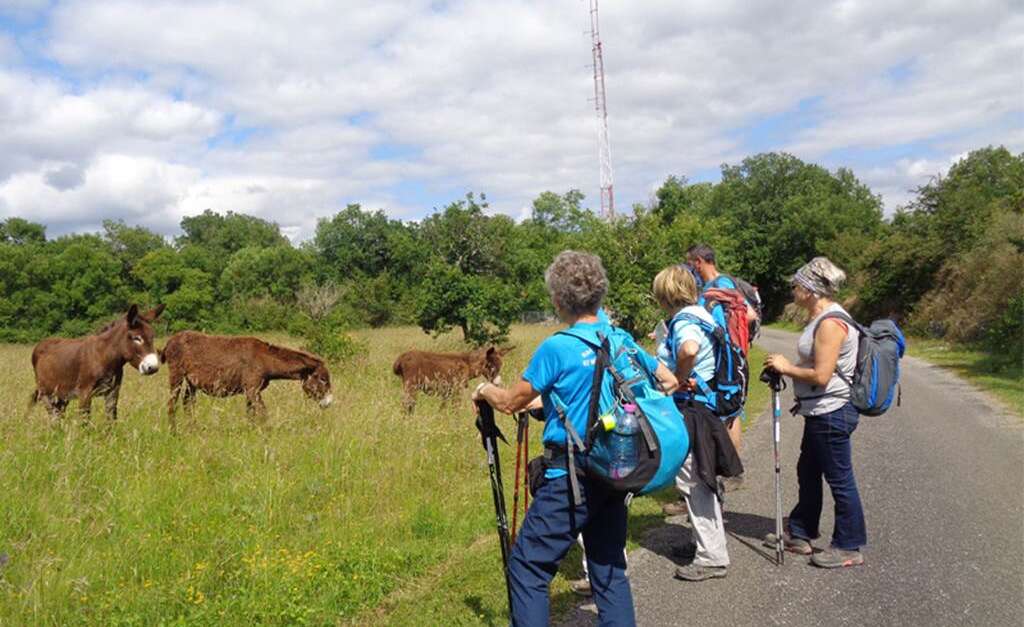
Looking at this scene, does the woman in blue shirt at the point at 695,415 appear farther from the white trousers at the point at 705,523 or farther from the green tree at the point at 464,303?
the green tree at the point at 464,303

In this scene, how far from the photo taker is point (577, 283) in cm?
323

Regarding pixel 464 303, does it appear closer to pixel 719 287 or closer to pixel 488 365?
pixel 488 365

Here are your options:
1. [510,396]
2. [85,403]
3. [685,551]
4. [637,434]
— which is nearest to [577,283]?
[510,396]

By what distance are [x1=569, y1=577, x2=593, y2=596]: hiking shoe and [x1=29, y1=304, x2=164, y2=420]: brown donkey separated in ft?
18.7

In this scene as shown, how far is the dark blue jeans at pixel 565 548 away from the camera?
314 cm

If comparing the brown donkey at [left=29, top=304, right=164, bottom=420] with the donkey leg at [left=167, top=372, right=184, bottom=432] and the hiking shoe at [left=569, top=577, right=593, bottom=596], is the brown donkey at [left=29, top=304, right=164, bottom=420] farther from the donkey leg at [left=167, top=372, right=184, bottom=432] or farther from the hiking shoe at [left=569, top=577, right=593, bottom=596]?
the hiking shoe at [left=569, top=577, right=593, bottom=596]

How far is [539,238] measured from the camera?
6775 cm

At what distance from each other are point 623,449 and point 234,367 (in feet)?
24.0

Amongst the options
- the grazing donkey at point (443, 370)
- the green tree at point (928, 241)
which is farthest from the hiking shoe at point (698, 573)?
the green tree at point (928, 241)

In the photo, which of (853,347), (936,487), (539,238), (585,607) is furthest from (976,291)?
(539,238)

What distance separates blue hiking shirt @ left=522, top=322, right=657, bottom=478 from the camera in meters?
3.11

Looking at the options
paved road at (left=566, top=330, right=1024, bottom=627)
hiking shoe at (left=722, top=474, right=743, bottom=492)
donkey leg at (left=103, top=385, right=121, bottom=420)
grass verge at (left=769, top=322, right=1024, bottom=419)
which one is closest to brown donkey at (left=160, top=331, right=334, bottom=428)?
donkey leg at (left=103, top=385, right=121, bottom=420)

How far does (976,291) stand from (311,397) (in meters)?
22.0

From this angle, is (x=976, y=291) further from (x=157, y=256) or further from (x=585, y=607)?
(x=157, y=256)
